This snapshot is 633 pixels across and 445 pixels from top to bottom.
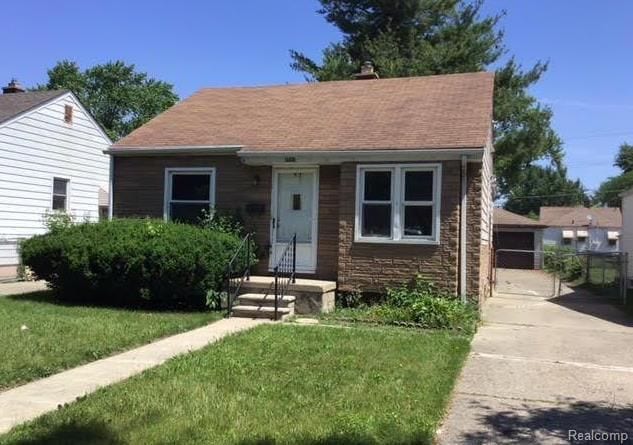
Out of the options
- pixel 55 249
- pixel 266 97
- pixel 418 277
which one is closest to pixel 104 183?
pixel 266 97

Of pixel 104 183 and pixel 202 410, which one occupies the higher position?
pixel 104 183

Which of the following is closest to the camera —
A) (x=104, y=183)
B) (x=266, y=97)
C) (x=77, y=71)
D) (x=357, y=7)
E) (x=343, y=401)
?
(x=343, y=401)

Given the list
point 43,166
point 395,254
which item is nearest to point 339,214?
point 395,254

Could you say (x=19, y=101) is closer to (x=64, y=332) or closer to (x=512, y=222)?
(x=64, y=332)

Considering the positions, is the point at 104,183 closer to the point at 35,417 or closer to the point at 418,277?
the point at 418,277

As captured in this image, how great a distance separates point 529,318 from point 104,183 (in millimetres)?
15473

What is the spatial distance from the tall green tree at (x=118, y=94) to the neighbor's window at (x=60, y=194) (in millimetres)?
29559

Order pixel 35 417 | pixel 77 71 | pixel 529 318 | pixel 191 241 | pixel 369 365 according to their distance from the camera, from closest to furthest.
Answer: pixel 35 417
pixel 369 365
pixel 191 241
pixel 529 318
pixel 77 71

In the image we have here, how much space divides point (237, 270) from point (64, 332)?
13.6 feet

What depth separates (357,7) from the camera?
103 feet

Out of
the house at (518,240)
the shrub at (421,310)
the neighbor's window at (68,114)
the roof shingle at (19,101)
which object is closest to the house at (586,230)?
the house at (518,240)

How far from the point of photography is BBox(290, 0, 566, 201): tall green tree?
28688mm

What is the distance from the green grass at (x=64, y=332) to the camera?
23.4 feet

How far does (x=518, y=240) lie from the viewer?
148 feet
